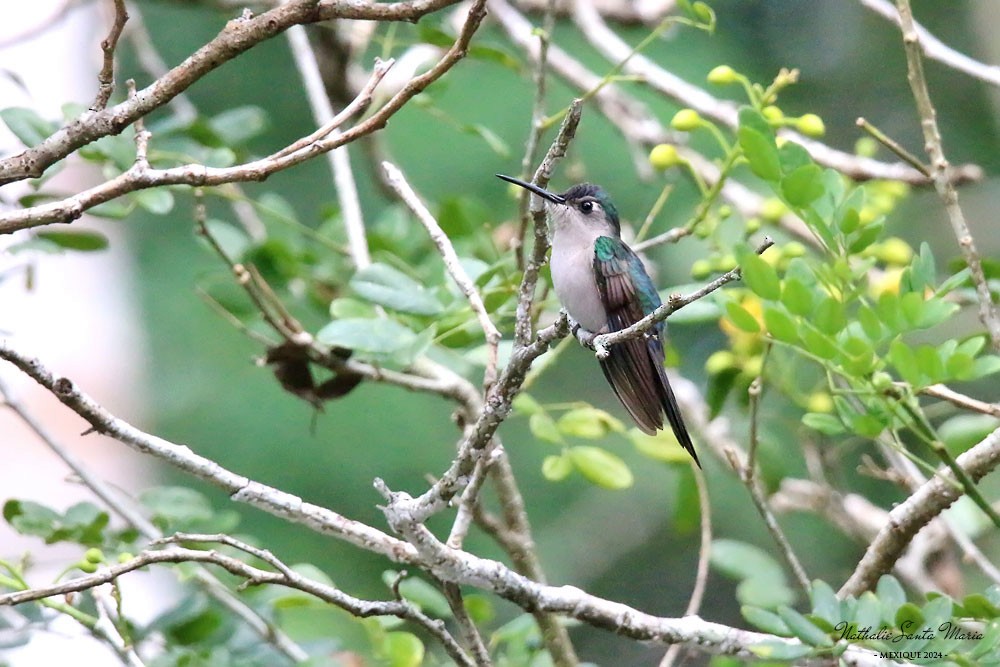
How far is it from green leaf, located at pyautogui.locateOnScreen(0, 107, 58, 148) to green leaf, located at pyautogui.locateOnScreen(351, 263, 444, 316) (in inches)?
28.7

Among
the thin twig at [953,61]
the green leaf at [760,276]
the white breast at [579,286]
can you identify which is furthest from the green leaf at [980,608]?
the white breast at [579,286]

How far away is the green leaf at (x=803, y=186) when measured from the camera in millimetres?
1732

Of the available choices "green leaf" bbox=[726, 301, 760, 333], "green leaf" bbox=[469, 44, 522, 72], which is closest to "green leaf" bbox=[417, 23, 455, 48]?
"green leaf" bbox=[469, 44, 522, 72]

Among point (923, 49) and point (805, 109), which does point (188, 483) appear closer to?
point (805, 109)

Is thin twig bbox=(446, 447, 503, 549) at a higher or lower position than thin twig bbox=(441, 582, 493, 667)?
higher

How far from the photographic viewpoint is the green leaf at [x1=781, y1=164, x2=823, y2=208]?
1.73m

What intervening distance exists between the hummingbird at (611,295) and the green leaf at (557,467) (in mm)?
194

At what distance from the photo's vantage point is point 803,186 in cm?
175

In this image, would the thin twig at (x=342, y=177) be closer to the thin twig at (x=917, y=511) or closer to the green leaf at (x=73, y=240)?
the green leaf at (x=73, y=240)

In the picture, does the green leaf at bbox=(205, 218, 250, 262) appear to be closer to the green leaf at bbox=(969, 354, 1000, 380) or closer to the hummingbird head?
the hummingbird head

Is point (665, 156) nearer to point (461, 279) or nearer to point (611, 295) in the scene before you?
point (611, 295)

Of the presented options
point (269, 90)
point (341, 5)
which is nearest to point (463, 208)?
point (341, 5)

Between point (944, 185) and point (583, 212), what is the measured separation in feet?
5.01

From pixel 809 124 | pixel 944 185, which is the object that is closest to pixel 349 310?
pixel 809 124
